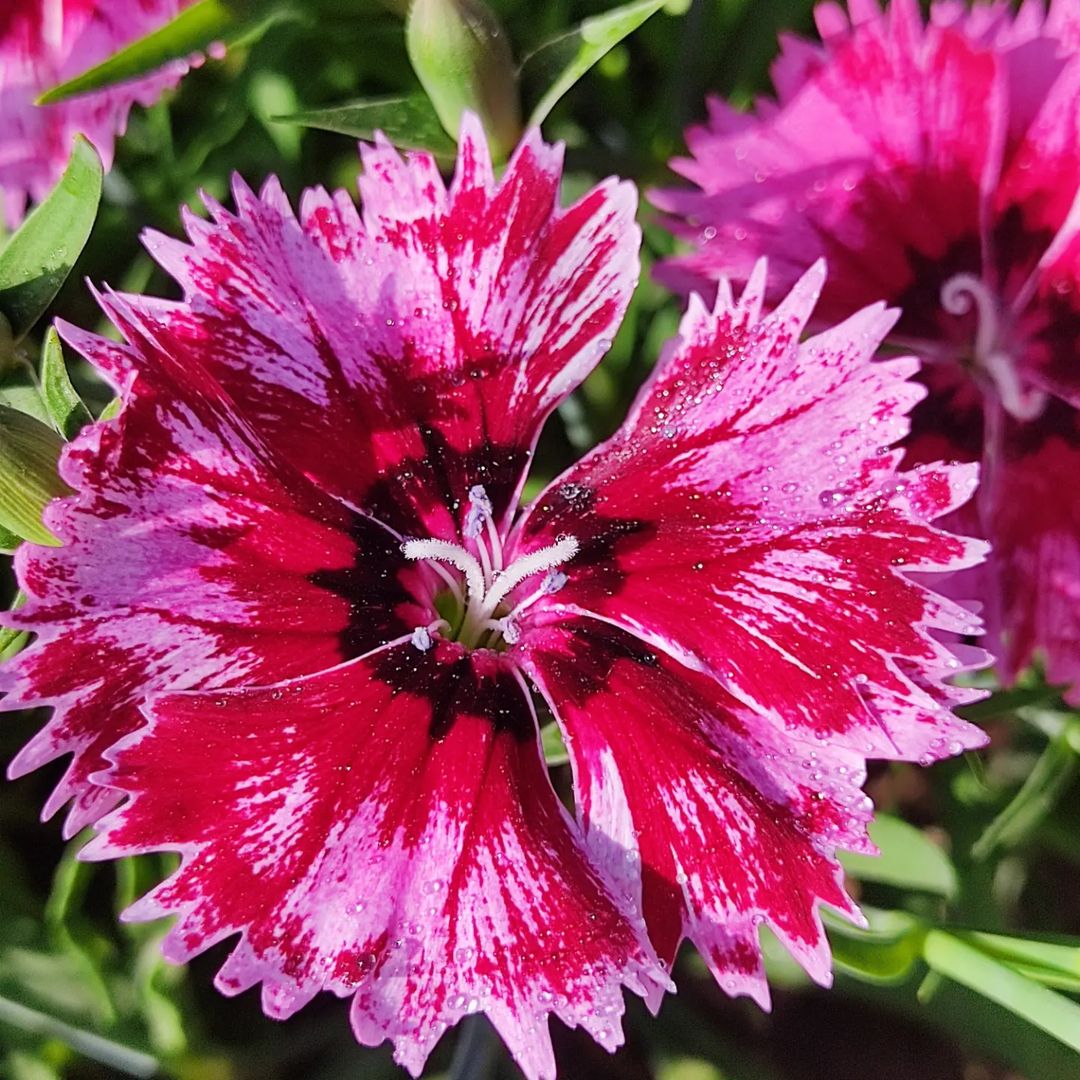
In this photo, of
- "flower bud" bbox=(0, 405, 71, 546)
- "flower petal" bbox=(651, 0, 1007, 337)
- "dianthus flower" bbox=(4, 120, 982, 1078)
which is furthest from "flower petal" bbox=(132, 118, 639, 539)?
"flower petal" bbox=(651, 0, 1007, 337)

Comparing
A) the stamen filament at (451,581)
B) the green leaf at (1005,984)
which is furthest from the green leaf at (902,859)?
the stamen filament at (451,581)

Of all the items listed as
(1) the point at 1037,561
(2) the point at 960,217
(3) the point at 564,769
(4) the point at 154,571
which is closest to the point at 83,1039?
(3) the point at 564,769

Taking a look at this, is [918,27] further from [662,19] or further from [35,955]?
[35,955]

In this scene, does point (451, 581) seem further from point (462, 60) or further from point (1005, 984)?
point (1005, 984)

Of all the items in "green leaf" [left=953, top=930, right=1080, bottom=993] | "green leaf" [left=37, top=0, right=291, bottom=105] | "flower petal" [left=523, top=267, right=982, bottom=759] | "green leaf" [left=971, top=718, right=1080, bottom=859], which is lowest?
"green leaf" [left=971, top=718, right=1080, bottom=859]

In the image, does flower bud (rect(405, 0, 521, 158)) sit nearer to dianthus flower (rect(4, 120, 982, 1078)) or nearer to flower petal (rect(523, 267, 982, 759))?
dianthus flower (rect(4, 120, 982, 1078))

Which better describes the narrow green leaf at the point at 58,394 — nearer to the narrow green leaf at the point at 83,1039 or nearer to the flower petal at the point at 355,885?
the flower petal at the point at 355,885
